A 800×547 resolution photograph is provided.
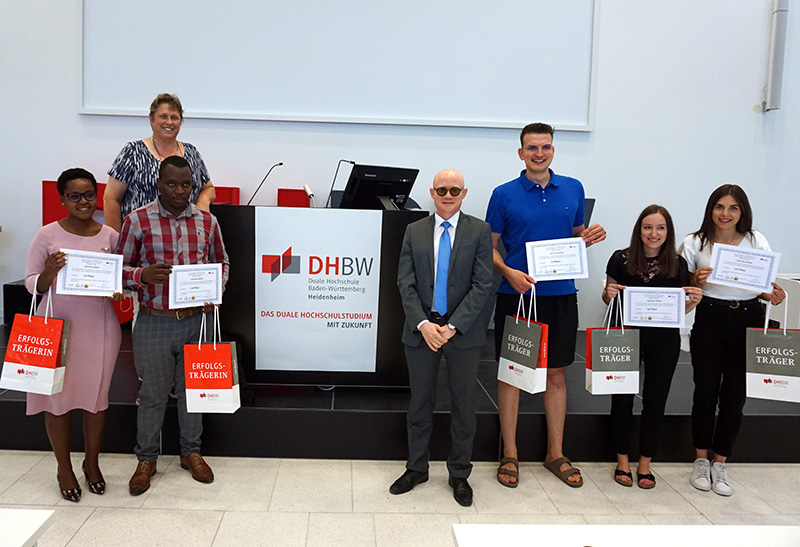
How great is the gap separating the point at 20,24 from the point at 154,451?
Result: 398cm

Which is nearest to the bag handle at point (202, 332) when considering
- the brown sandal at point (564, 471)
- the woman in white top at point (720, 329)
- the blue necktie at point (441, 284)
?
the blue necktie at point (441, 284)

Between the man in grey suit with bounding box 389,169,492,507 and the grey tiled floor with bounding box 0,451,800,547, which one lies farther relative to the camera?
the man in grey suit with bounding box 389,169,492,507

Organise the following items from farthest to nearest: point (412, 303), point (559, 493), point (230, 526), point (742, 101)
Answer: point (742, 101)
point (559, 493)
point (412, 303)
point (230, 526)

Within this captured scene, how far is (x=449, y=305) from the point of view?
8.67 feet

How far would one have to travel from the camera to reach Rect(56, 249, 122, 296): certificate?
239 centimetres

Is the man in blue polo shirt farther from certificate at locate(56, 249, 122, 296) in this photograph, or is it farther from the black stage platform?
certificate at locate(56, 249, 122, 296)

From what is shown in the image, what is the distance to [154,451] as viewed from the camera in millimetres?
2787

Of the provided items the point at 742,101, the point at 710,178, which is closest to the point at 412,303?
the point at 710,178

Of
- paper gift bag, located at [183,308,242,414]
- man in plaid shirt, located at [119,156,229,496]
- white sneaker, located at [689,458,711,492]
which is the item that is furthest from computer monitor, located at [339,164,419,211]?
white sneaker, located at [689,458,711,492]

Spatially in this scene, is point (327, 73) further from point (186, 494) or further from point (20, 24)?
point (186, 494)

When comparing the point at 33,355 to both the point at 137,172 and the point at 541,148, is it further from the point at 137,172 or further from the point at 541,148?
the point at 541,148

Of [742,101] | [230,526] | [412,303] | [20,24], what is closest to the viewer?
[230,526]

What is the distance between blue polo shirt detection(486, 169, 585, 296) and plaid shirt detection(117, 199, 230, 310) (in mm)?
1408

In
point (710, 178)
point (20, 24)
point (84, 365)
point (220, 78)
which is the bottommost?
point (84, 365)
